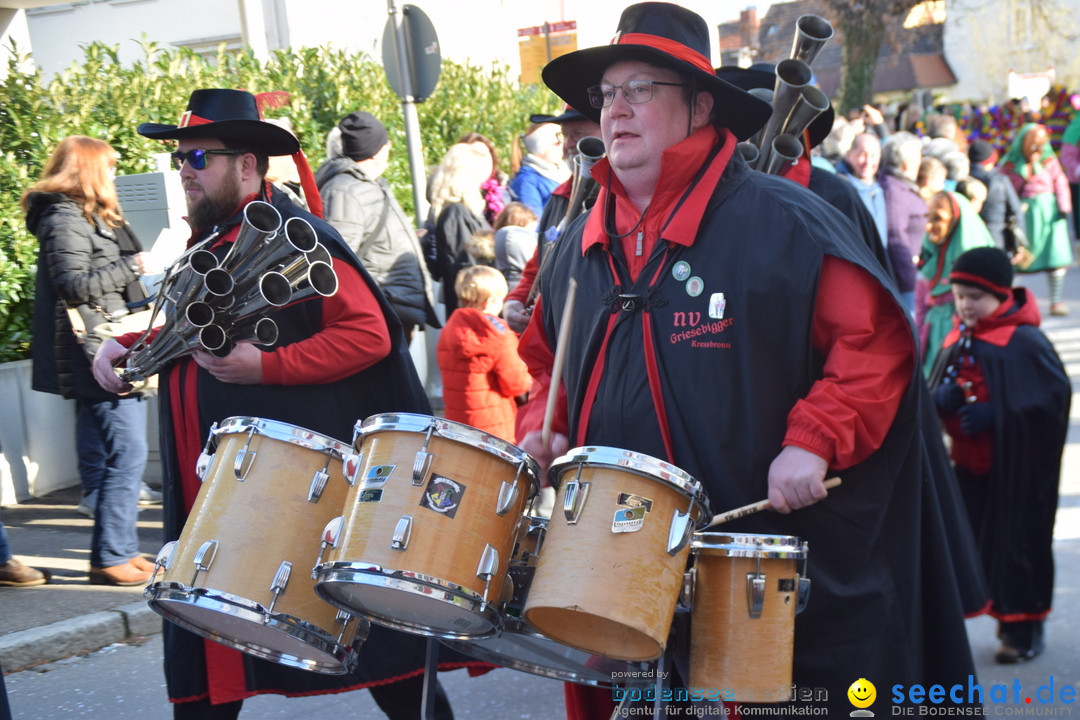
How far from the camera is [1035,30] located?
164ft

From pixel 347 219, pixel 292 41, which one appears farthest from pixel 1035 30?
pixel 347 219

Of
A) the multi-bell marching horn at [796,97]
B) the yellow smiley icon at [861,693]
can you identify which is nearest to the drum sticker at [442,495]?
the yellow smiley icon at [861,693]

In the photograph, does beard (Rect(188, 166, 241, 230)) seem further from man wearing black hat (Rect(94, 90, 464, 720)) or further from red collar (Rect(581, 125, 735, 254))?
red collar (Rect(581, 125, 735, 254))

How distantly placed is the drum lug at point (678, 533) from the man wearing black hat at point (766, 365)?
0.31 metres

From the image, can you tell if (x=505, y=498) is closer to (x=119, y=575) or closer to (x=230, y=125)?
(x=230, y=125)

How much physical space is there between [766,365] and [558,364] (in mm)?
512

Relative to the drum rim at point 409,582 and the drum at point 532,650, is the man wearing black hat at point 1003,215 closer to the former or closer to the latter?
the drum at point 532,650

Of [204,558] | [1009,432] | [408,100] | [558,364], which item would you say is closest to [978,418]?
[1009,432]

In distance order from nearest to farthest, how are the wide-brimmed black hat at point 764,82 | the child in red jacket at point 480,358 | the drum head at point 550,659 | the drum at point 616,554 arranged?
the drum at point 616,554 → the drum head at point 550,659 → the wide-brimmed black hat at point 764,82 → the child in red jacket at point 480,358

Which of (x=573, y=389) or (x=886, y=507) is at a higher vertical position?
(x=573, y=389)

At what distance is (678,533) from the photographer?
257cm

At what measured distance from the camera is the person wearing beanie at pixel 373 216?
7031mm

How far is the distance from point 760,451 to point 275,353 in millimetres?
1562

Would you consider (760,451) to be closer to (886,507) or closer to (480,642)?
(886,507)
